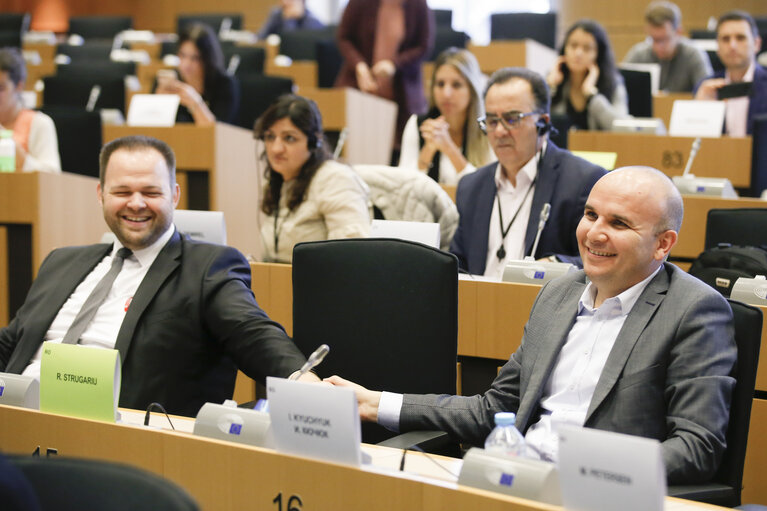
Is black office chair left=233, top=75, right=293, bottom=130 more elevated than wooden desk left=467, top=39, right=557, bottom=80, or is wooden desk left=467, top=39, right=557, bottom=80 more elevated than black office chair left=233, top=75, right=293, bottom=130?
wooden desk left=467, top=39, right=557, bottom=80

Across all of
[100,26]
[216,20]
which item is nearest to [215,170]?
[216,20]

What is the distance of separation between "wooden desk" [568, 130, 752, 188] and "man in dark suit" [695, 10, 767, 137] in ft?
1.80

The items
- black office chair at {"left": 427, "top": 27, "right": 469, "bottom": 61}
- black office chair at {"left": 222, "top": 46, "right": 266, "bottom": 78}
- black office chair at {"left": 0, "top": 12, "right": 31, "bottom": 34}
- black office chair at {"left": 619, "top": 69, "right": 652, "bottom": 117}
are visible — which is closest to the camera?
black office chair at {"left": 619, "top": 69, "right": 652, "bottom": 117}

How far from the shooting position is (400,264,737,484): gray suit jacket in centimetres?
180

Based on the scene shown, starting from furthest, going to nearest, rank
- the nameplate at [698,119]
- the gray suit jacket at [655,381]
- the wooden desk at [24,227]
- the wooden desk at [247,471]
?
1. the nameplate at [698,119]
2. the wooden desk at [24,227]
3. the gray suit jacket at [655,381]
4. the wooden desk at [247,471]

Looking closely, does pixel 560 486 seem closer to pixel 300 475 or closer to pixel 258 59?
pixel 300 475

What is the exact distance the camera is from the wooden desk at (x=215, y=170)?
4781 millimetres

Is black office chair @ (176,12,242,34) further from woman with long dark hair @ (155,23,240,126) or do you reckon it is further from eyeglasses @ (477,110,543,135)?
eyeglasses @ (477,110,543,135)

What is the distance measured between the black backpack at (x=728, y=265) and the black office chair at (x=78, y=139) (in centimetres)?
327

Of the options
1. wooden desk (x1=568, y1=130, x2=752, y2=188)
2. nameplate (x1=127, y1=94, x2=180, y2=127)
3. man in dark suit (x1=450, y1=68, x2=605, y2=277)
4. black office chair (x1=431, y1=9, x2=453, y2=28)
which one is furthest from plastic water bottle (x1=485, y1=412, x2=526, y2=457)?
black office chair (x1=431, y1=9, x2=453, y2=28)

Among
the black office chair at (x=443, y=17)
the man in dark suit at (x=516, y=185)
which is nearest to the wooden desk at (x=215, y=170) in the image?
the man in dark suit at (x=516, y=185)

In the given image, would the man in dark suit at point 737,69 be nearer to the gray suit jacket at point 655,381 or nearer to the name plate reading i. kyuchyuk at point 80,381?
the gray suit jacket at point 655,381

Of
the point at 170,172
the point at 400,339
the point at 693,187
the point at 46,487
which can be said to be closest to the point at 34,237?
the point at 170,172

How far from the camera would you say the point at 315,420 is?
164 centimetres
